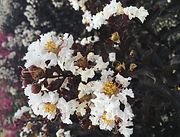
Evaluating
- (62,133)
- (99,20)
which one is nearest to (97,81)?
(99,20)

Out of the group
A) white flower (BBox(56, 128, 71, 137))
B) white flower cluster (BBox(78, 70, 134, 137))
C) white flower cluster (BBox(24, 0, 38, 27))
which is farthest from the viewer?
white flower cluster (BBox(24, 0, 38, 27))

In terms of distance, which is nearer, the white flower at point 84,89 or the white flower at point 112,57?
the white flower at point 84,89

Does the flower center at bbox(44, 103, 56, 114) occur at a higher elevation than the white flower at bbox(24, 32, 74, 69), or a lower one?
lower

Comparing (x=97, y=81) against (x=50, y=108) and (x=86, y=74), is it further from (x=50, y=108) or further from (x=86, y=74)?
(x=50, y=108)

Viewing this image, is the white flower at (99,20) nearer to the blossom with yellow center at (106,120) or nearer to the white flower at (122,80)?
the white flower at (122,80)

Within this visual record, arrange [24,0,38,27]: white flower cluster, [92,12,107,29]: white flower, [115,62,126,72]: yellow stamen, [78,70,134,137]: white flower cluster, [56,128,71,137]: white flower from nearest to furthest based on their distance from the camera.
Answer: [78,70,134,137]: white flower cluster < [115,62,126,72]: yellow stamen < [92,12,107,29]: white flower < [56,128,71,137]: white flower < [24,0,38,27]: white flower cluster

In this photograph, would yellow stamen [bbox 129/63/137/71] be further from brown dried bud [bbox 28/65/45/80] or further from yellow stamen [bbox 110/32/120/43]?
brown dried bud [bbox 28/65/45/80]

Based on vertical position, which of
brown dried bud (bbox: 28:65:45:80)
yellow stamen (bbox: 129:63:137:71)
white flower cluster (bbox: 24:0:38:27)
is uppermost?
white flower cluster (bbox: 24:0:38:27)

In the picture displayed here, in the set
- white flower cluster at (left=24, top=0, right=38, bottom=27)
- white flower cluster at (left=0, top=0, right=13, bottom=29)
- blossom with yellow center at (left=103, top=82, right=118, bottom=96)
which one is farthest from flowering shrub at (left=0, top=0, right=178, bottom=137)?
white flower cluster at (left=0, top=0, right=13, bottom=29)

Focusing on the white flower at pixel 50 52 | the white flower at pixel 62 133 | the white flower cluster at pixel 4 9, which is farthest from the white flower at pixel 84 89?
the white flower cluster at pixel 4 9
